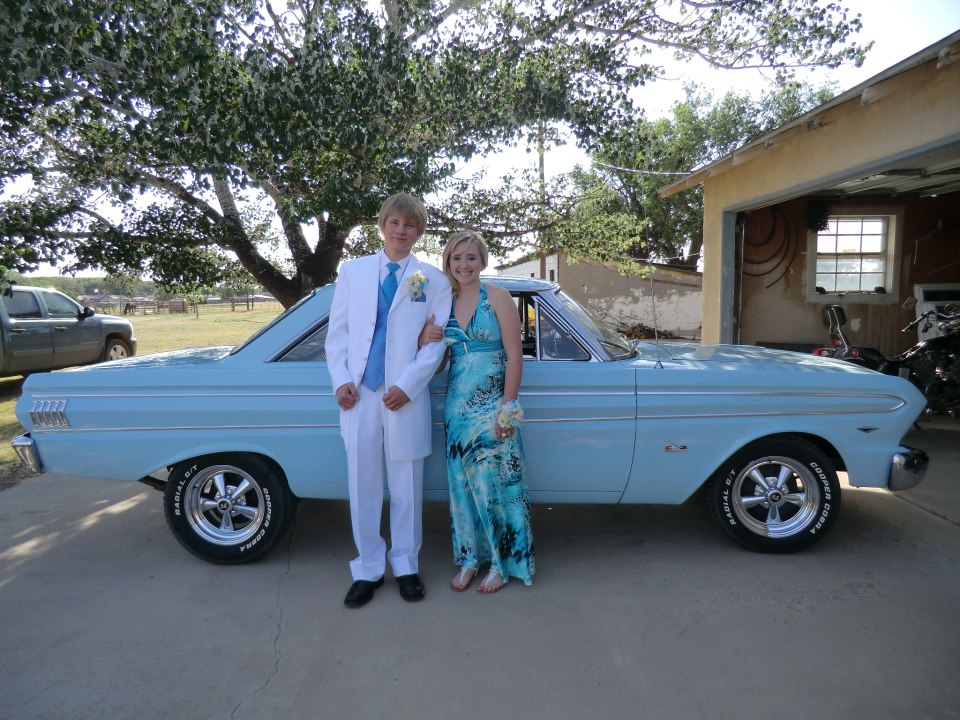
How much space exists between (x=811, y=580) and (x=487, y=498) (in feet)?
5.65

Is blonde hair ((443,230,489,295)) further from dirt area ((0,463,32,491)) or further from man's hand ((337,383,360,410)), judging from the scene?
dirt area ((0,463,32,491))

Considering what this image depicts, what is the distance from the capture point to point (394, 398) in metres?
3.20

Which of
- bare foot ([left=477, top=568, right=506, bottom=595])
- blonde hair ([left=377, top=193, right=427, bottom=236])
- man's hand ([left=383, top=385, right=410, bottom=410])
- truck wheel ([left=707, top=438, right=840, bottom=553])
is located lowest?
bare foot ([left=477, top=568, right=506, bottom=595])

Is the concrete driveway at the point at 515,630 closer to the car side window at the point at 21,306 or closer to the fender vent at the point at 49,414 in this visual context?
the fender vent at the point at 49,414

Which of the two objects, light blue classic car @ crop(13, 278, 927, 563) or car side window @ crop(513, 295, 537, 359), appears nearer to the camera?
light blue classic car @ crop(13, 278, 927, 563)

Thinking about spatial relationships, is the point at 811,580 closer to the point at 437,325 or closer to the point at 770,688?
the point at 770,688

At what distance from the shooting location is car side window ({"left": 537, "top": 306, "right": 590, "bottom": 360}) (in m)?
3.72

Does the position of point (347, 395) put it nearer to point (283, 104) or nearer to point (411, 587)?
point (411, 587)

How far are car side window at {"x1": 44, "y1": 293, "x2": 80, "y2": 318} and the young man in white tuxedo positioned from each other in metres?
10.4

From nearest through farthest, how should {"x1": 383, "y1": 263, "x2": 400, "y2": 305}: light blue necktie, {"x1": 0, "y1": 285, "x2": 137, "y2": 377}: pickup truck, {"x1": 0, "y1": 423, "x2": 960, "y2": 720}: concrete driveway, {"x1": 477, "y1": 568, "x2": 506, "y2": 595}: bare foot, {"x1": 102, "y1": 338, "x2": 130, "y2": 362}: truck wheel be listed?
{"x1": 0, "y1": 423, "x2": 960, "y2": 720}: concrete driveway < {"x1": 383, "y1": 263, "x2": 400, "y2": 305}: light blue necktie < {"x1": 477, "y1": 568, "x2": 506, "y2": 595}: bare foot < {"x1": 0, "y1": 285, "x2": 137, "y2": 377}: pickup truck < {"x1": 102, "y1": 338, "x2": 130, "y2": 362}: truck wheel

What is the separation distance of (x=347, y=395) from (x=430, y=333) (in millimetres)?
493

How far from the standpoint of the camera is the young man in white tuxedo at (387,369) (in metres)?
3.25

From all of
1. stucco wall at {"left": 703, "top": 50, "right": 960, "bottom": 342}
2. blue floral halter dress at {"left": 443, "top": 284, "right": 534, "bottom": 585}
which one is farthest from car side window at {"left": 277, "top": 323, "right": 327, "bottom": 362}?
stucco wall at {"left": 703, "top": 50, "right": 960, "bottom": 342}

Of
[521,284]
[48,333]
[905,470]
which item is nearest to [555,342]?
[521,284]
